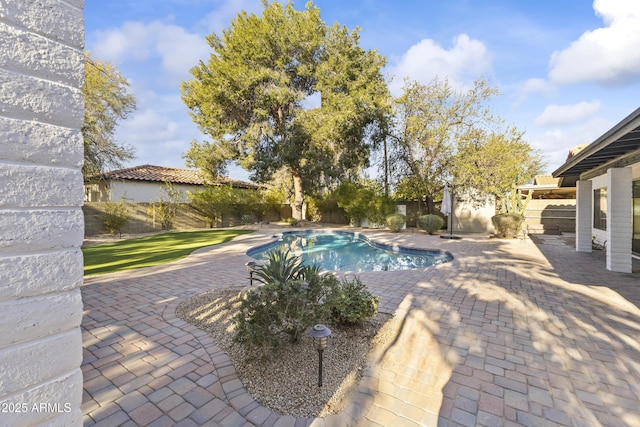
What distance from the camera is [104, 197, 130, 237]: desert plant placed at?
15370mm

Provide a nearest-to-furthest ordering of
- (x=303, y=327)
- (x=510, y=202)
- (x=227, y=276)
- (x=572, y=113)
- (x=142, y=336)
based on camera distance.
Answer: (x=303, y=327), (x=142, y=336), (x=227, y=276), (x=510, y=202), (x=572, y=113)

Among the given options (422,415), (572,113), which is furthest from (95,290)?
(572,113)

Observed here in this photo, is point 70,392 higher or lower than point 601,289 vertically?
higher

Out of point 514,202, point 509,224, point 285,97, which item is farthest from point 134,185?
point 514,202

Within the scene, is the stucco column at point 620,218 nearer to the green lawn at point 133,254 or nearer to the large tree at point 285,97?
the green lawn at point 133,254

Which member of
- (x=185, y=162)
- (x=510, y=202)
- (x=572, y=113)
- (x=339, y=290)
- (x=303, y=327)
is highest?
(x=572, y=113)

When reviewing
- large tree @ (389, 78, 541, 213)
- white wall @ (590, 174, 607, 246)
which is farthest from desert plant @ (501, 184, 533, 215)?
white wall @ (590, 174, 607, 246)

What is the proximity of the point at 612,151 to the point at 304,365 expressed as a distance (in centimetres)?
836

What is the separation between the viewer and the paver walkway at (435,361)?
8.46 feet

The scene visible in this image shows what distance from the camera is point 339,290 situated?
4.07 m

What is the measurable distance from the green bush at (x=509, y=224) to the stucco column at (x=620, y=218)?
690 centimetres

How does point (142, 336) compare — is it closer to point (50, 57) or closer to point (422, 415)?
point (422, 415)

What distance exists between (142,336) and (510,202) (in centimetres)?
1721

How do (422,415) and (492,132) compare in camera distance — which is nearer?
(422,415)
